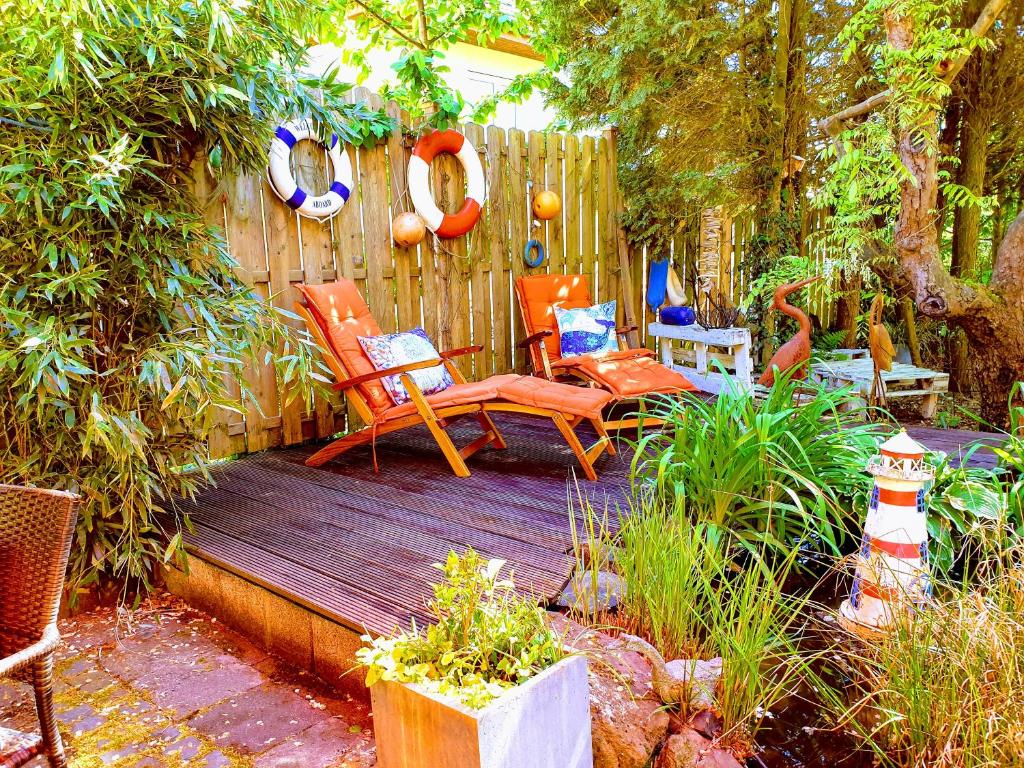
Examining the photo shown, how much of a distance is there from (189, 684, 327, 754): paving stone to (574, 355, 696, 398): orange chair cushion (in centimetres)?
227

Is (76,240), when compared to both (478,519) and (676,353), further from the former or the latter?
(676,353)

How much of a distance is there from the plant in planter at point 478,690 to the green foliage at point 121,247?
1.35m

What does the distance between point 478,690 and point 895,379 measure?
4177mm

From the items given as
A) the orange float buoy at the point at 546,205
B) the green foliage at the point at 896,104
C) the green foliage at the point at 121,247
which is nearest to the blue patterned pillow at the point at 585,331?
the orange float buoy at the point at 546,205

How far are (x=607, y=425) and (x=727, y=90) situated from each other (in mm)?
3159

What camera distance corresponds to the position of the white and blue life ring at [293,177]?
155 inches

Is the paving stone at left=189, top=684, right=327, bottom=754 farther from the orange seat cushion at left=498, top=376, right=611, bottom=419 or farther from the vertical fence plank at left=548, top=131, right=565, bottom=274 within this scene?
the vertical fence plank at left=548, top=131, right=565, bottom=274

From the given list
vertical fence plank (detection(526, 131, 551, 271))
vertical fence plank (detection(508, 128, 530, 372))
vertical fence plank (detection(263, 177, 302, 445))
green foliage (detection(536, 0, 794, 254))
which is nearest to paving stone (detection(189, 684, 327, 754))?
vertical fence plank (detection(263, 177, 302, 445))

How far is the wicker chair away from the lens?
1.35 metres

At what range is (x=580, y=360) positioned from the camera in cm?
425

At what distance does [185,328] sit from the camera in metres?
2.56

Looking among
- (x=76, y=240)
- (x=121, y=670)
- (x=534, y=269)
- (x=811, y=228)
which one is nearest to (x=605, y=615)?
(x=121, y=670)

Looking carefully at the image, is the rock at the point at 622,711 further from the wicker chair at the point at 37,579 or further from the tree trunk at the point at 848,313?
the tree trunk at the point at 848,313

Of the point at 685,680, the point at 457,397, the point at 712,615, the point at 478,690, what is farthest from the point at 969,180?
the point at 478,690
